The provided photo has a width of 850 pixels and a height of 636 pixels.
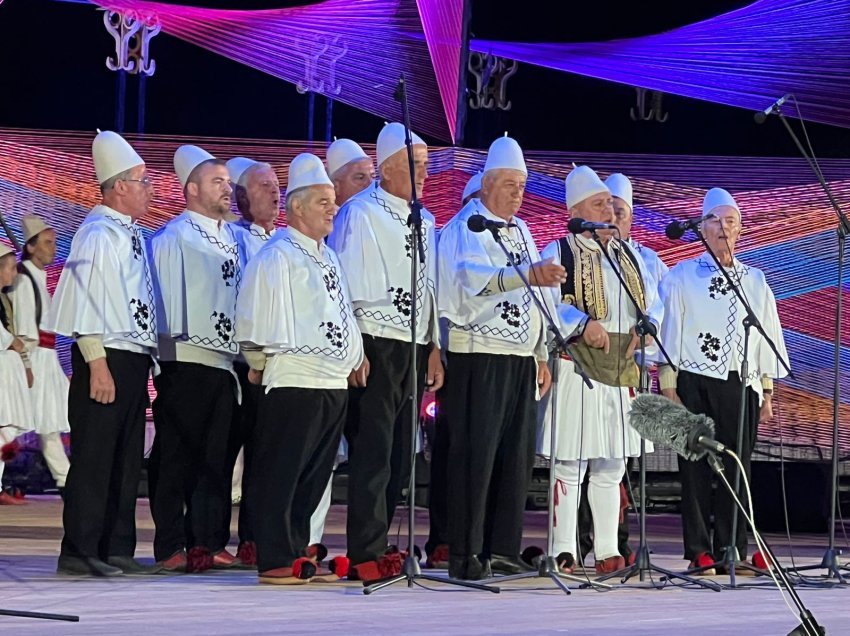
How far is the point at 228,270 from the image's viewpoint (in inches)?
241

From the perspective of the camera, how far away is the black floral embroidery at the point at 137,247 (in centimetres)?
588

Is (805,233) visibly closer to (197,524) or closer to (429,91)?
(429,91)

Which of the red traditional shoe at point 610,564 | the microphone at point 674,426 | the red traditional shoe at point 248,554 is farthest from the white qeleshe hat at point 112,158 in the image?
the microphone at point 674,426

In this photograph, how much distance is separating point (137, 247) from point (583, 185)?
1.85 metres

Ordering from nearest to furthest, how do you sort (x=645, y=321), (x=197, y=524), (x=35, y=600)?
(x=35, y=600) → (x=645, y=321) → (x=197, y=524)

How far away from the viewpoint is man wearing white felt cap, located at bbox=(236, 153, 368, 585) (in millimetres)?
5496

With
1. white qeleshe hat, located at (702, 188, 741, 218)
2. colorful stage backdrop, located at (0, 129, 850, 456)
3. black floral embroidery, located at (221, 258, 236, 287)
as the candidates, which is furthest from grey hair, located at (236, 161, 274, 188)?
colorful stage backdrop, located at (0, 129, 850, 456)

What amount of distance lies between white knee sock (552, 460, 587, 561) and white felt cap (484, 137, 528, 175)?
1.24m

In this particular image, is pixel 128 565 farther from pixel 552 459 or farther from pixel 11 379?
pixel 11 379

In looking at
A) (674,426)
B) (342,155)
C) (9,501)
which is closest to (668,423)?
(674,426)

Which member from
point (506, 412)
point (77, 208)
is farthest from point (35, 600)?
point (77, 208)

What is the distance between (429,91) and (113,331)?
175 inches

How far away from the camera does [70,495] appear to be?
18.6 feet

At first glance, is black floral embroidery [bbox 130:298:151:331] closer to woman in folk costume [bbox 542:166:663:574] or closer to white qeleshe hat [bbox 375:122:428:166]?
white qeleshe hat [bbox 375:122:428:166]
